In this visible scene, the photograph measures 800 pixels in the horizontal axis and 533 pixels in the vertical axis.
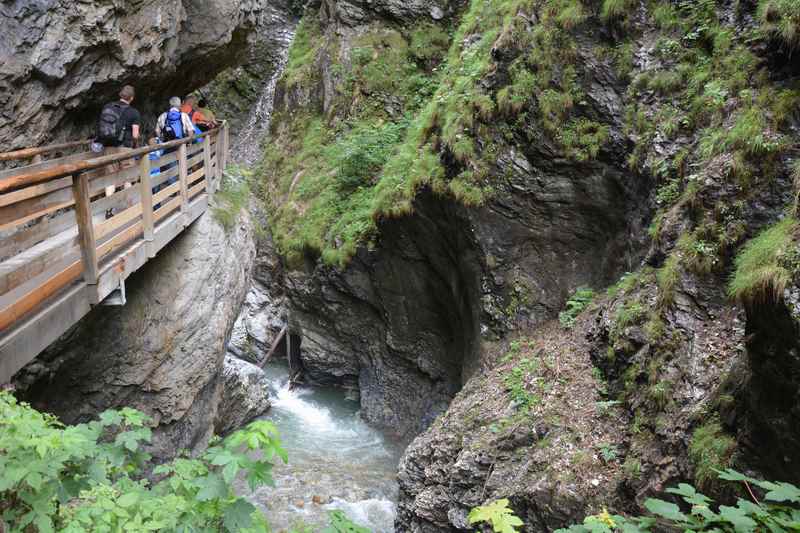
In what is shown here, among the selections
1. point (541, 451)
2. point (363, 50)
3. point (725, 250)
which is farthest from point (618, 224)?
point (363, 50)

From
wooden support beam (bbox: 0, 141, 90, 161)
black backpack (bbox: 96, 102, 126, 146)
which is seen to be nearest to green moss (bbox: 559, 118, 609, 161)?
black backpack (bbox: 96, 102, 126, 146)

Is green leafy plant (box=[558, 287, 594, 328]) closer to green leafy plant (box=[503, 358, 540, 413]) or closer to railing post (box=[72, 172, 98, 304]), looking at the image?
green leafy plant (box=[503, 358, 540, 413])

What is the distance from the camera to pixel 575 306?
9234 mm

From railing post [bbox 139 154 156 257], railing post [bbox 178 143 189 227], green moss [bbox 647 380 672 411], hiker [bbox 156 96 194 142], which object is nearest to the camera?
green moss [bbox 647 380 672 411]

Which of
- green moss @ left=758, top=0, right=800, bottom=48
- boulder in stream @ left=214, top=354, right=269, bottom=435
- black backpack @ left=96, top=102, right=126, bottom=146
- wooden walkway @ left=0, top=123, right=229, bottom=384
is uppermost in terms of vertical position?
green moss @ left=758, top=0, right=800, bottom=48

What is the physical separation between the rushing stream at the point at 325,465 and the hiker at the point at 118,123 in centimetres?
596

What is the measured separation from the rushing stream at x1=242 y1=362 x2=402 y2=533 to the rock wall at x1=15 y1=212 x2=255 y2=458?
6.99 feet

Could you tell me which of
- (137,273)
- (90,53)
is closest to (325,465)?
(137,273)

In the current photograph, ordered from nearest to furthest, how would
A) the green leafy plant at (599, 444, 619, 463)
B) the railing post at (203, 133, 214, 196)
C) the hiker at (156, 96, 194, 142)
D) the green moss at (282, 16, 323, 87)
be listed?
1. the green leafy plant at (599, 444, 619, 463)
2. the hiker at (156, 96, 194, 142)
3. the railing post at (203, 133, 214, 196)
4. the green moss at (282, 16, 323, 87)

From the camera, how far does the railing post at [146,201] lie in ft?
22.7

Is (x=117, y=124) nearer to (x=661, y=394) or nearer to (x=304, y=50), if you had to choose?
(x=661, y=394)

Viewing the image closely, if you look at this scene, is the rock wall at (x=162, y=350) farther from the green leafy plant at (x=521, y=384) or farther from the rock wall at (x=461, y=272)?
the green leafy plant at (x=521, y=384)

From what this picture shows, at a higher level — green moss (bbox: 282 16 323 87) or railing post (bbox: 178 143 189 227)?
green moss (bbox: 282 16 323 87)

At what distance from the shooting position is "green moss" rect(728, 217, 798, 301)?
4270mm
